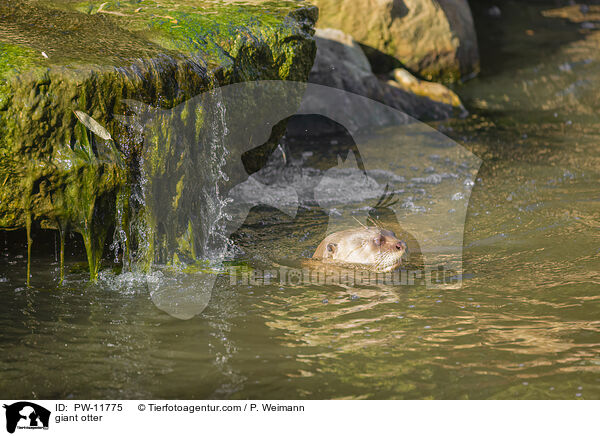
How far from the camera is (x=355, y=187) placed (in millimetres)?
7344

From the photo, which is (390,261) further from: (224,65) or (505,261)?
(224,65)

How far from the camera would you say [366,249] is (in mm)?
5117

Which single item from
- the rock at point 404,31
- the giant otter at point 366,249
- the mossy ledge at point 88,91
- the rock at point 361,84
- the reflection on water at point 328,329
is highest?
the rock at point 404,31

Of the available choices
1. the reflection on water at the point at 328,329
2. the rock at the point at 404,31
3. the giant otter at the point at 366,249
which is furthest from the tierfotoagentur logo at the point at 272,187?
the rock at the point at 404,31

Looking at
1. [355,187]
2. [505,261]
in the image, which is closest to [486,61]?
[355,187]

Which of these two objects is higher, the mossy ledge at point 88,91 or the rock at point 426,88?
the rock at point 426,88

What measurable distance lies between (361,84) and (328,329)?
6089mm

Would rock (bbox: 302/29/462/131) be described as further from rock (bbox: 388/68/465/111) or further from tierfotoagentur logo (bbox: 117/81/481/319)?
tierfotoagentur logo (bbox: 117/81/481/319)

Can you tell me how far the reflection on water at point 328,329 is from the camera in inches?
141

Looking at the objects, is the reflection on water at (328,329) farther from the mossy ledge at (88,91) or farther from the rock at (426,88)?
the rock at (426,88)
